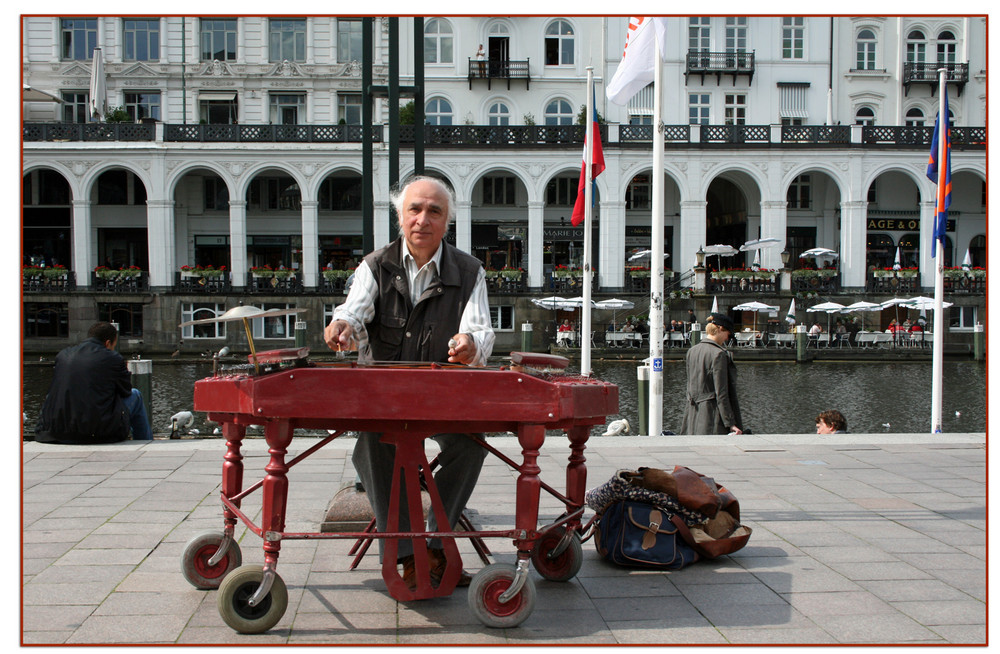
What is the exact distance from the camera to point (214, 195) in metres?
44.7

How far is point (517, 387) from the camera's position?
3.60 meters

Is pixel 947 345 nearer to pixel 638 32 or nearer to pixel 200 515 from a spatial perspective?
pixel 638 32

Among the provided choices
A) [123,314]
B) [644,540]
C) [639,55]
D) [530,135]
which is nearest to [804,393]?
[639,55]

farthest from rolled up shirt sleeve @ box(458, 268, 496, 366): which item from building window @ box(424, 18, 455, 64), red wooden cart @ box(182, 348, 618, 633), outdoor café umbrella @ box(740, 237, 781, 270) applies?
building window @ box(424, 18, 455, 64)

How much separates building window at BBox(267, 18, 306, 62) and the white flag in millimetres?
33587

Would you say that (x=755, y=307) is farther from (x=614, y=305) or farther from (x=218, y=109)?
(x=218, y=109)

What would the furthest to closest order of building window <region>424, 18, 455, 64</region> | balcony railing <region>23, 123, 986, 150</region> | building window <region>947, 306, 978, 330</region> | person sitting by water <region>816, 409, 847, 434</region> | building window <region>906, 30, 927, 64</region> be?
building window <region>906, 30, 927, 64</region>, building window <region>424, 18, 455, 64</region>, balcony railing <region>23, 123, 986, 150</region>, building window <region>947, 306, 978, 330</region>, person sitting by water <region>816, 409, 847, 434</region>

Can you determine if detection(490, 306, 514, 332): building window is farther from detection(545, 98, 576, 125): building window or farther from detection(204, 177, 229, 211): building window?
detection(204, 177, 229, 211): building window

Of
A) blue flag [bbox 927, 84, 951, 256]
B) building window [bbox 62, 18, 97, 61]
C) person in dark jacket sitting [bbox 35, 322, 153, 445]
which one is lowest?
person in dark jacket sitting [bbox 35, 322, 153, 445]

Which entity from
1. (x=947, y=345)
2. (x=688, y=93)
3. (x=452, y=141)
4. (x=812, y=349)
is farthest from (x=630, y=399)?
(x=688, y=93)

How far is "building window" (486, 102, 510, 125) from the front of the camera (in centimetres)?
4481

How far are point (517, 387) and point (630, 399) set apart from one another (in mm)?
17223

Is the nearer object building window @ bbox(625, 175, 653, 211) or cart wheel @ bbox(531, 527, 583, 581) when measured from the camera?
cart wheel @ bbox(531, 527, 583, 581)

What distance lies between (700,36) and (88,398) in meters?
41.4
